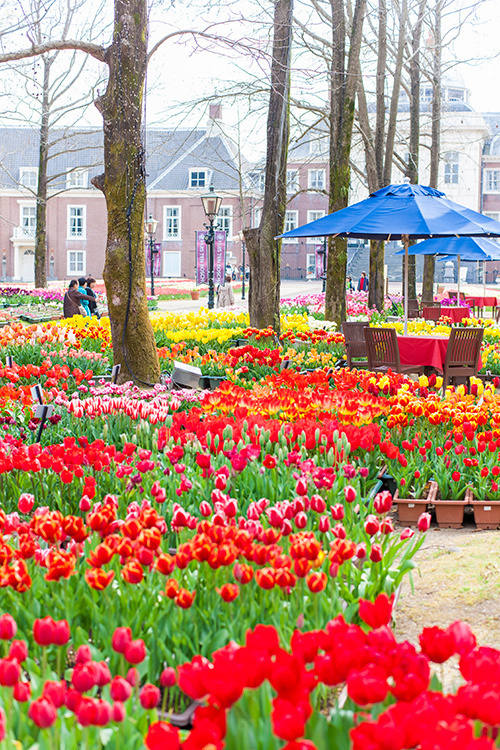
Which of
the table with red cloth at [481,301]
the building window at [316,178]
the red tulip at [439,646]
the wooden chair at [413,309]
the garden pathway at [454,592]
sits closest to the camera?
the red tulip at [439,646]

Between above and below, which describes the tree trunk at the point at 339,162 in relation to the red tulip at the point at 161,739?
above

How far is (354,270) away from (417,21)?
42.6 m

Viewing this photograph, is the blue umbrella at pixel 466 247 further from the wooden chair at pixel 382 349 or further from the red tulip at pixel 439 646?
the red tulip at pixel 439 646

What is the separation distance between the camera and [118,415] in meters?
5.53

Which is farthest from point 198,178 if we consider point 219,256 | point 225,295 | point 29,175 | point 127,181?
point 127,181

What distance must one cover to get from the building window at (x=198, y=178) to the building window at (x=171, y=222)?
81.8 inches

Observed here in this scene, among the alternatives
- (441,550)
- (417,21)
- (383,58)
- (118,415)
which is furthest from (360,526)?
(417,21)

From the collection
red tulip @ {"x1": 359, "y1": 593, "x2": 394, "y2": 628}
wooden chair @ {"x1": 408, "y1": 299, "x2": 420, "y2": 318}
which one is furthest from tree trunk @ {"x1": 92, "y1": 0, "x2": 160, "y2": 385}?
wooden chair @ {"x1": 408, "y1": 299, "x2": 420, "y2": 318}

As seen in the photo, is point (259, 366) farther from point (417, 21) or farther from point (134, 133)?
point (417, 21)

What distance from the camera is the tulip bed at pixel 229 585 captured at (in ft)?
5.12

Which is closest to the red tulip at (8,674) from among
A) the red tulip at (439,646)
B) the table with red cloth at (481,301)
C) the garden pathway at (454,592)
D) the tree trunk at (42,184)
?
the red tulip at (439,646)

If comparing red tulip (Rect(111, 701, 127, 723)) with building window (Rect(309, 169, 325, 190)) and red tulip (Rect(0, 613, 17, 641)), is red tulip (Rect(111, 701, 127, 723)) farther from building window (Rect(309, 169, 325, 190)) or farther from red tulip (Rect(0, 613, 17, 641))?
building window (Rect(309, 169, 325, 190))

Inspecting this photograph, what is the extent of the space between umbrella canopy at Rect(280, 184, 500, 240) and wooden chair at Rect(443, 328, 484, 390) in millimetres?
1163

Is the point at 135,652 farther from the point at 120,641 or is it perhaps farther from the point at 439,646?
the point at 439,646
